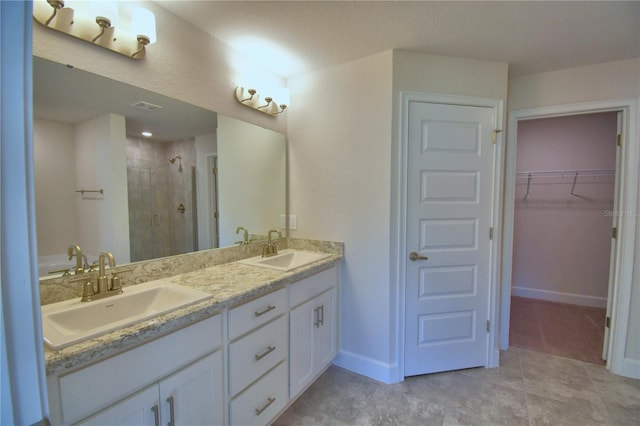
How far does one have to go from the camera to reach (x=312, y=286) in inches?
75.5

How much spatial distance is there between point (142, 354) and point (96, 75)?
1.26m

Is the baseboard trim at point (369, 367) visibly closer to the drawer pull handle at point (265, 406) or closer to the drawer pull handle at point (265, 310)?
the drawer pull handle at point (265, 406)

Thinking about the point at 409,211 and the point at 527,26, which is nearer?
the point at 527,26

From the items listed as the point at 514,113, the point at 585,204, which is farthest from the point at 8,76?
the point at 585,204

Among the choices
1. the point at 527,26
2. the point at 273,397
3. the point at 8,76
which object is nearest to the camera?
the point at 8,76

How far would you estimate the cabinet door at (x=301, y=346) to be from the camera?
172 centimetres

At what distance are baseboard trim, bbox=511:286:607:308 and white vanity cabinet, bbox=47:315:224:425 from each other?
4.01 metres

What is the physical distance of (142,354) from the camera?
0.99 m

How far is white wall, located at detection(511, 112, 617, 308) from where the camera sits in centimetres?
329

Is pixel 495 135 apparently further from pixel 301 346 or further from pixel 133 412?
pixel 133 412

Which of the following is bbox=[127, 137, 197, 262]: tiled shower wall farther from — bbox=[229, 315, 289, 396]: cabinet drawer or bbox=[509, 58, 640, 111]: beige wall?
bbox=[509, 58, 640, 111]: beige wall

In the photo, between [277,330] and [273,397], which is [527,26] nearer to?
[277,330]

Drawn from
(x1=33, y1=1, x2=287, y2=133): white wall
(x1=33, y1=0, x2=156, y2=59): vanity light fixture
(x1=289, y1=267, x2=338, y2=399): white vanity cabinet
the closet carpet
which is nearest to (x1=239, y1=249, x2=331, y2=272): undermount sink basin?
A: (x1=289, y1=267, x2=338, y2=399): white vanity cabinet

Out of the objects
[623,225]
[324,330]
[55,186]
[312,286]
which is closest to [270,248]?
[312,286]
